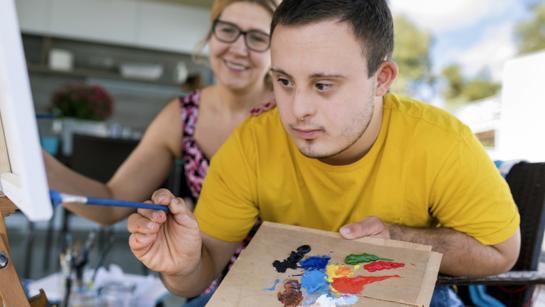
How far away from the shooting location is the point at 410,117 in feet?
3.69

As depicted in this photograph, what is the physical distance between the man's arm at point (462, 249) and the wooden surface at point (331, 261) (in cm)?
13

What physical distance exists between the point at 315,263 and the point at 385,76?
0.42 metres

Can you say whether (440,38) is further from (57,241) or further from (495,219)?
(495,219)

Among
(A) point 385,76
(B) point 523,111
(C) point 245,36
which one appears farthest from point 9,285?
(B) point 523,111

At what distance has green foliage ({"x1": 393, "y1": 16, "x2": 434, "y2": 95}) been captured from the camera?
Answer: 899cm

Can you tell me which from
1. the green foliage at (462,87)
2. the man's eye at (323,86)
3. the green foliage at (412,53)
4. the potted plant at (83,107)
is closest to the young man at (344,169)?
the man's eye at (323,86)

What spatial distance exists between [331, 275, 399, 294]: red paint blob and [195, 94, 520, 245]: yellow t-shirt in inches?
11.0

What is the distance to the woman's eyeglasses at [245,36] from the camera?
5.13 ft

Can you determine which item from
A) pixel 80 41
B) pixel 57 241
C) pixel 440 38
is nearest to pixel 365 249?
pixel 57 241

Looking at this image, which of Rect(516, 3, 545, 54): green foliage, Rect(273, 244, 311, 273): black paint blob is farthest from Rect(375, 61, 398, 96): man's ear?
Rect(516, 3, 545, 54): green foliage

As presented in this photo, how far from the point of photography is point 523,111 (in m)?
1.53

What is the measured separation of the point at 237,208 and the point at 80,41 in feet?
17.6

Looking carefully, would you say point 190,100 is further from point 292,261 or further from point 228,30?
point 292,261

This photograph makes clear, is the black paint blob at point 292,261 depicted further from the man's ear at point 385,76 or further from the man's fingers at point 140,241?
the man's ear at point 385,76
